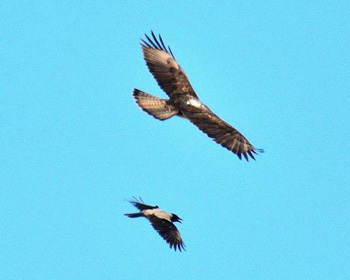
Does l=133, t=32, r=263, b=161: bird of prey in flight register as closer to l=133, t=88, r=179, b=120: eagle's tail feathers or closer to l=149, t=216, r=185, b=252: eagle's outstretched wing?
l=133, t=88, r=179, b=120: eagle's tail feathers

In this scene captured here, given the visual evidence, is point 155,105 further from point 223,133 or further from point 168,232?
point 168,232

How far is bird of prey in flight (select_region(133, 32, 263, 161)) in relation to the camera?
1503cm

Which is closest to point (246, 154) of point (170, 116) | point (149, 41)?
point (170, 116)

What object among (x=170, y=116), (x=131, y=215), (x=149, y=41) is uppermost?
(x=149, y=41)

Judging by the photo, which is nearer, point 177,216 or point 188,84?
point 188,84

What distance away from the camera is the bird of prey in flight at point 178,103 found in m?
15.0

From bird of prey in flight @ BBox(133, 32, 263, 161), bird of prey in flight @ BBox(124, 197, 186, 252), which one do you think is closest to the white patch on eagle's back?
bird of prey in flight @ BBox(133, 32, 263, 161)

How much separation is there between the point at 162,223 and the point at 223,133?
2182mm

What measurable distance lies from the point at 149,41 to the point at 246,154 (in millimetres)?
2953

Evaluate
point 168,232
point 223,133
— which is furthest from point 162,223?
point 223,133

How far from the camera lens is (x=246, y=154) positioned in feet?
49.0

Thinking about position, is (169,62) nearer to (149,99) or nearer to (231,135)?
(149,99)

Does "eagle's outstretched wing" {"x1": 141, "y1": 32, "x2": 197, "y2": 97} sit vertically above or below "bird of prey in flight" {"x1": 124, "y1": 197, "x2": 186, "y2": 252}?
above

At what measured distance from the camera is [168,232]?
15953mm
